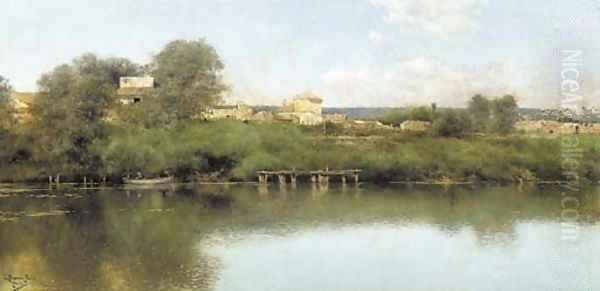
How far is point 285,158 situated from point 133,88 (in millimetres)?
9181

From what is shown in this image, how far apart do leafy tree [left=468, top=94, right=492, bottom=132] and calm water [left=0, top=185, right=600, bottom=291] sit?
8369mm

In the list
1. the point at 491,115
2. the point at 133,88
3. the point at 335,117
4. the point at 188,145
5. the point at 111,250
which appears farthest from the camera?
the point at 335,117

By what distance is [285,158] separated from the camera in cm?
3012

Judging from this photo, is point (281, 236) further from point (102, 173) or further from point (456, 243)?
point (102, 173)

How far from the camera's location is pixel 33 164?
97.3ft

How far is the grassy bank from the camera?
28.8 meters

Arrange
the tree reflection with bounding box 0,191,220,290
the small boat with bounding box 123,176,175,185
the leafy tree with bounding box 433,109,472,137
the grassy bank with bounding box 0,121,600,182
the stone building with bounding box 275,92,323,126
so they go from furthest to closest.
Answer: the stone building with bounding box 275,92,323,126
the leafy tree with bounding box 433,109,472,137
the grassy bank with bounding box 0,121,600,182
the small boat with bounding box 123,176,175,185
the tree reflection with bounding box 0,191,220,290

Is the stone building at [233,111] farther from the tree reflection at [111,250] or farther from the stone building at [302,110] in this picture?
the tree reflection at [111,250]

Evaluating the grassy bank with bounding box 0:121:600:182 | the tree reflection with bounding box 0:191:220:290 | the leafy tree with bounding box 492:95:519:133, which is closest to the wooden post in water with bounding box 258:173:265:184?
the grassy bank with bounding box 0:121:600:182

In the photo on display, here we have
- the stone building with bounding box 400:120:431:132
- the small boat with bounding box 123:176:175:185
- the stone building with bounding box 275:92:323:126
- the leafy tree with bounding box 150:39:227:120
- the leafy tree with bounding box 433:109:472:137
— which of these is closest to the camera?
the small boat with bounding box 123:176:175:185

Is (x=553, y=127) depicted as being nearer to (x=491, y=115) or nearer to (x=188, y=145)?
(x=491, y=115)

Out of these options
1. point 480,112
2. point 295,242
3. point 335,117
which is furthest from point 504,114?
point 295,242

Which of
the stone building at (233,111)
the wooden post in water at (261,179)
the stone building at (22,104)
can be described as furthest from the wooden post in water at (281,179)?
the stone building at (22,104)

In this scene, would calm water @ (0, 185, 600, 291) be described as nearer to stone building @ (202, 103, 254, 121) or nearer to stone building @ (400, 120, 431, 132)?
stone building @ (400, 120, 431, 132)
